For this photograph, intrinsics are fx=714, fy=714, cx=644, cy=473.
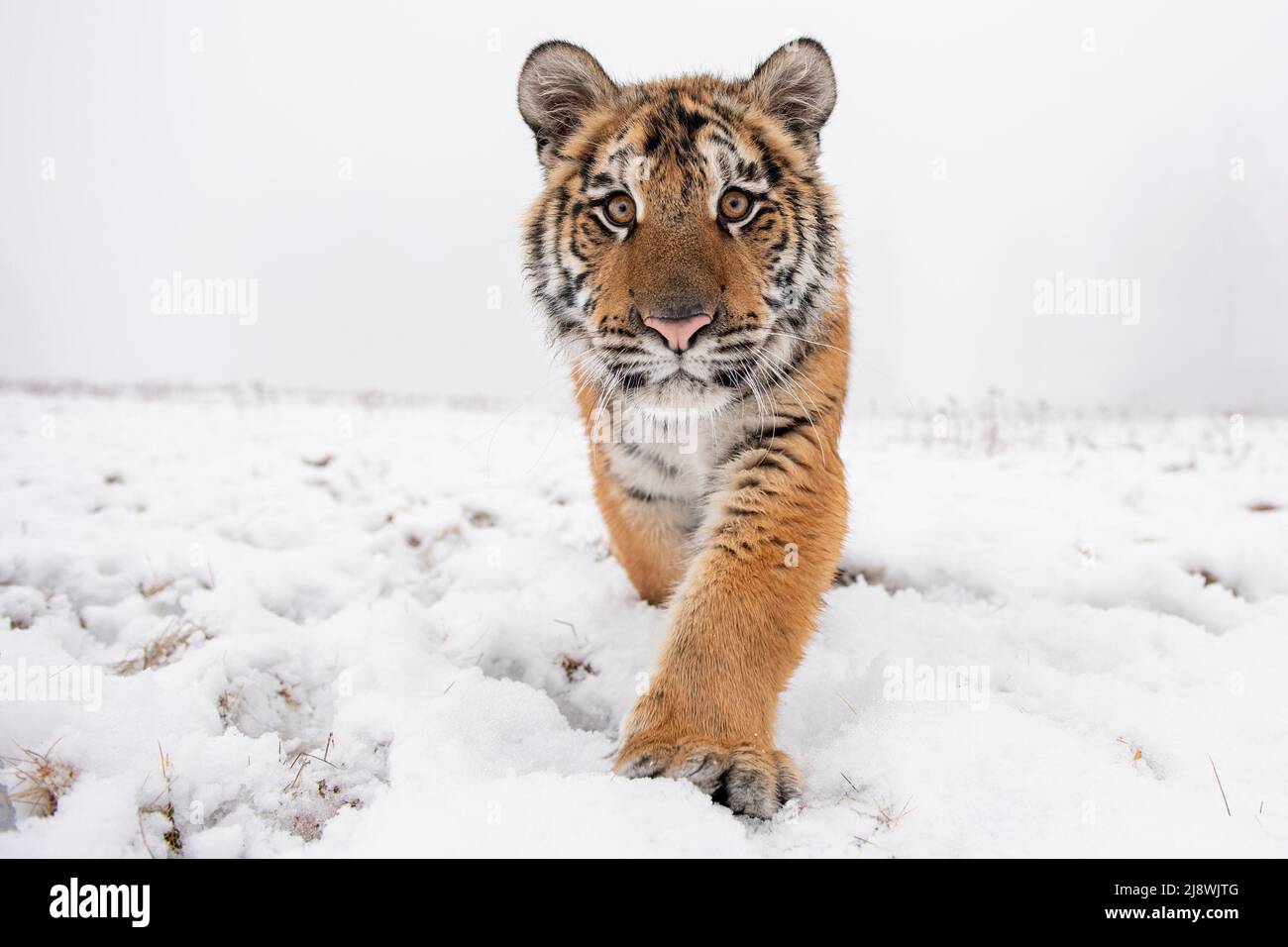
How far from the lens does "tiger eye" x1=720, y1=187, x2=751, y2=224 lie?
2.87 meters

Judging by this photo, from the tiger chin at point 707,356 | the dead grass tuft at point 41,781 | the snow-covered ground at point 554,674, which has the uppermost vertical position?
the tiger chin at point 707,356

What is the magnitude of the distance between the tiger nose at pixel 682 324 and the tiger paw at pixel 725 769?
4.34 ft

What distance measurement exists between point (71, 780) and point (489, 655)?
142 centimetres

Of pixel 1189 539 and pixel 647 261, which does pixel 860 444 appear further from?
pixel 647 261

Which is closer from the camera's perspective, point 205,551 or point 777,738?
point 777,738

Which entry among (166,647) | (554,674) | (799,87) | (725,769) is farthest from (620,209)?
(166,647)

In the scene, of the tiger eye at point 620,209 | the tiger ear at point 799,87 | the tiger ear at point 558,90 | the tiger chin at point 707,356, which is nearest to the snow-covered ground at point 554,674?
the tiger chin at point 707,356

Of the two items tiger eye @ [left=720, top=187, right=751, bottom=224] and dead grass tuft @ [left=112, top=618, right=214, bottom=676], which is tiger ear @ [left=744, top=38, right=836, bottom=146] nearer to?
tiger eye @ [left=720, top=187, right=751, bottom=224]

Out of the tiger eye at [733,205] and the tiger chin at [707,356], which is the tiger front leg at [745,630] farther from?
the tiger eye at [733,205]

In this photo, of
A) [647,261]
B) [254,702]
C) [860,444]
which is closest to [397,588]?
[254,702]

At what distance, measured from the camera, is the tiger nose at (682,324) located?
251 cm

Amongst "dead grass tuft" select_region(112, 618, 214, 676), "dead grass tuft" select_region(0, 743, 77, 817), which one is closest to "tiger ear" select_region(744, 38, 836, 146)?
"dead grass tuft" select_region(112, 618, 214, 676)

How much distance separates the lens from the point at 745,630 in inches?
91.0

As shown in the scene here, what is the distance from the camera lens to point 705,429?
9.63 feet
